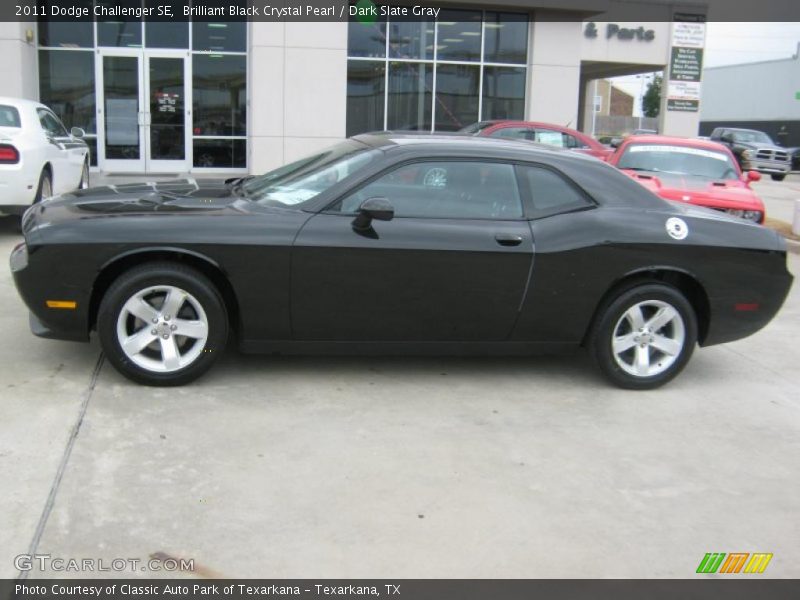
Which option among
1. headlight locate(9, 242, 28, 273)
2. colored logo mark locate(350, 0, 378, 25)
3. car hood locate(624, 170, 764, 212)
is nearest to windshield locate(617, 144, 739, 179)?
car hood locate(624, 170, 764, 212)

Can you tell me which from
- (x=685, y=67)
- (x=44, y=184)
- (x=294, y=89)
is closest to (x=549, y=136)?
(x=294, y=89)

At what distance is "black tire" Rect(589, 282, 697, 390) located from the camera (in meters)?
5.39

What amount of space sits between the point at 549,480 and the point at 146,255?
2637mm

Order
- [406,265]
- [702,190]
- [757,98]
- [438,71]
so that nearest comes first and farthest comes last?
[406,265] < [702,190] < [438,71] < [757,98]

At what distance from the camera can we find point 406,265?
5059 millimetres

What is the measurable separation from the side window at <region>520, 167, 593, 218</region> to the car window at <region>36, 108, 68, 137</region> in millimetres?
7075

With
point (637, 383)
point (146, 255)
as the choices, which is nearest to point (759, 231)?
point (637, 383)

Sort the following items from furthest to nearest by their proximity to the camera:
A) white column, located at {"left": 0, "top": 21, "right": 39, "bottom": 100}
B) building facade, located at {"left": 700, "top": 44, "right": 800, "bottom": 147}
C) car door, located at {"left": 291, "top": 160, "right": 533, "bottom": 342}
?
building facade, located at {"left": 700, "top": 44, "right": 800, "bottom": 147} → white column, located at {"left": 0, "top": 21, "right": 39, "bottom": 100} → car door, located at {"left": 291, "top": 160, "right": 533, "bottom": 342}

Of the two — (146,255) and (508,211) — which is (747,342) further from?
(146,255)

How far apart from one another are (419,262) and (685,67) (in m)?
28.5

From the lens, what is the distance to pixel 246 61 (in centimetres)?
1788

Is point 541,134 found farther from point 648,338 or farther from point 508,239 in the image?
point 508,239

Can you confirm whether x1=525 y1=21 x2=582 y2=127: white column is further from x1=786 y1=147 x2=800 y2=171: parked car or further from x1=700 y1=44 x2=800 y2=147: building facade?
x1=700 y1=44 x2=800 y2=147: building facade

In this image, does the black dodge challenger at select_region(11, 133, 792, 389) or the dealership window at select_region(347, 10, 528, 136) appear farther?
the dealership window at select_region(347, 10, 528, 136)
